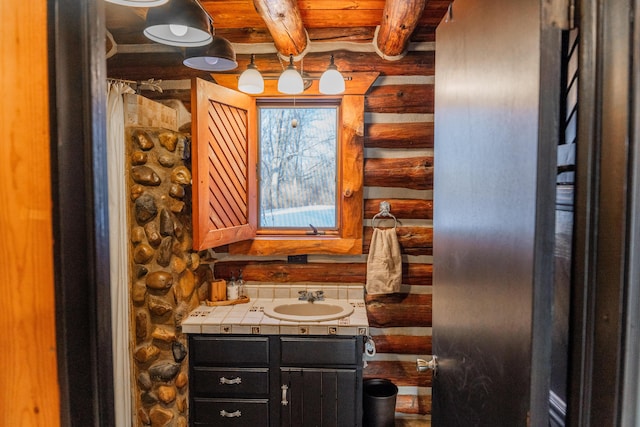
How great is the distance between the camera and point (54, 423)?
0.72 meters

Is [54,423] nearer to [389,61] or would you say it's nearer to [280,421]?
[280,421]

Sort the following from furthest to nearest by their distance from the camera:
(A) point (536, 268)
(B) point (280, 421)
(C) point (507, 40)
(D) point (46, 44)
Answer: (B) point (280, 421) → (C) point (507, 40) → (A) point (536, 268) → (D) point (46, 44)

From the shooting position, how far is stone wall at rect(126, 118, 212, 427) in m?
2.30

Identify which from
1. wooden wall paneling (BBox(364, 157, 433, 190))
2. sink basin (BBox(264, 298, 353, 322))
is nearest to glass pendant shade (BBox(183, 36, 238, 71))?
wooden wall paneling (BBox(364, 157, 433, 190))

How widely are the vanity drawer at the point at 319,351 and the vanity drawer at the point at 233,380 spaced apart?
0.16 m

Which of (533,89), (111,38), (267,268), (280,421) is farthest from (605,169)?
(111,38)

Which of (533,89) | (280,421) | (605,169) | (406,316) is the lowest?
(280,421)

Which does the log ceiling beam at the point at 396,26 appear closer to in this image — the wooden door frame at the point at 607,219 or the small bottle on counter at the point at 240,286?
the wooden door frame at the point at 607,219

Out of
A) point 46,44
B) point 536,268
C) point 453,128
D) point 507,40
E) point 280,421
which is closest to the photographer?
point 46,44

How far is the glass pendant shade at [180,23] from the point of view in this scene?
68.8 inches

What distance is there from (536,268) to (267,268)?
2346 mm

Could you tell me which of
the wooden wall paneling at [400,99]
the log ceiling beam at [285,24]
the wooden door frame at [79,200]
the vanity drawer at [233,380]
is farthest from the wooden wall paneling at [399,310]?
the wooden door frame at [79,200]

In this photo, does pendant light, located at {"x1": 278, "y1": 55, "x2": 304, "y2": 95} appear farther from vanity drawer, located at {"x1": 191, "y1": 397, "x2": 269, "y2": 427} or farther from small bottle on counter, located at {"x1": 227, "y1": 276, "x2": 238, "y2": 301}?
vanity drawer, located at {"x1": 191, "y1": 397, "x2": 269, "y2": 427}

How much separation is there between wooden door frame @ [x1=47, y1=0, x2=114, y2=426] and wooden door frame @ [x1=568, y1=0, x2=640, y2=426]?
84 centimetres
